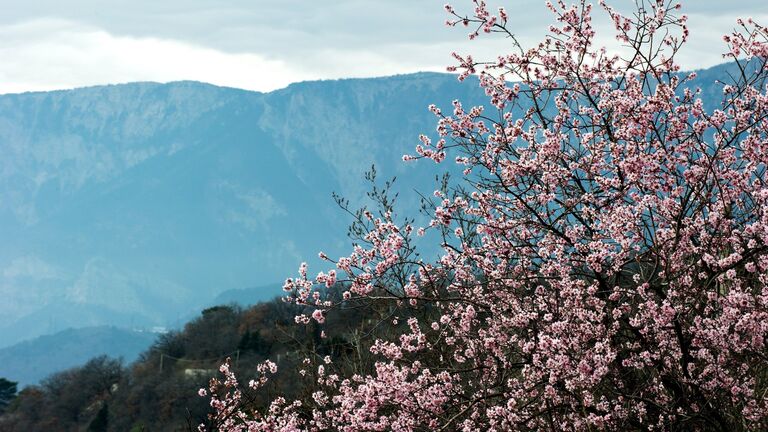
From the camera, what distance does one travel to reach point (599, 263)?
767 centimetres

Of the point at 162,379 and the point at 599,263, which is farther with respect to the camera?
the point at 162,379

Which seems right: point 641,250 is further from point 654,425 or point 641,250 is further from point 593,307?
point 654,425

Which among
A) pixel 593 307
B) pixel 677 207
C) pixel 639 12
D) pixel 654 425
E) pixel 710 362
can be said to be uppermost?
pixel 639 12

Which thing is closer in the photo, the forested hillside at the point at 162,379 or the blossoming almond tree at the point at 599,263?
the blossoming almond tree at the point at 599,263

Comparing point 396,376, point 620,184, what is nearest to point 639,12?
point 620,184

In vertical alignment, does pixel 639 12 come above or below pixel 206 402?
above

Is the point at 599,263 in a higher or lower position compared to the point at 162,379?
higher

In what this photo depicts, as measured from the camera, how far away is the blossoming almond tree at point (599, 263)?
7.65m

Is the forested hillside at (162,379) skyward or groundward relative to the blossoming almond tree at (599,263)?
groundward

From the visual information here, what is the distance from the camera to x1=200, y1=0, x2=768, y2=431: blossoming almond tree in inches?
301

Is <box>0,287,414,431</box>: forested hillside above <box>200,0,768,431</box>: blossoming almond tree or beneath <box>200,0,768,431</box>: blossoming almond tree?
beneath

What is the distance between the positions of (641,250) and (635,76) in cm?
212

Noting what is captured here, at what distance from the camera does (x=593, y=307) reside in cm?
809

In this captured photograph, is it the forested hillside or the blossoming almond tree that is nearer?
the blossoming almond tree
